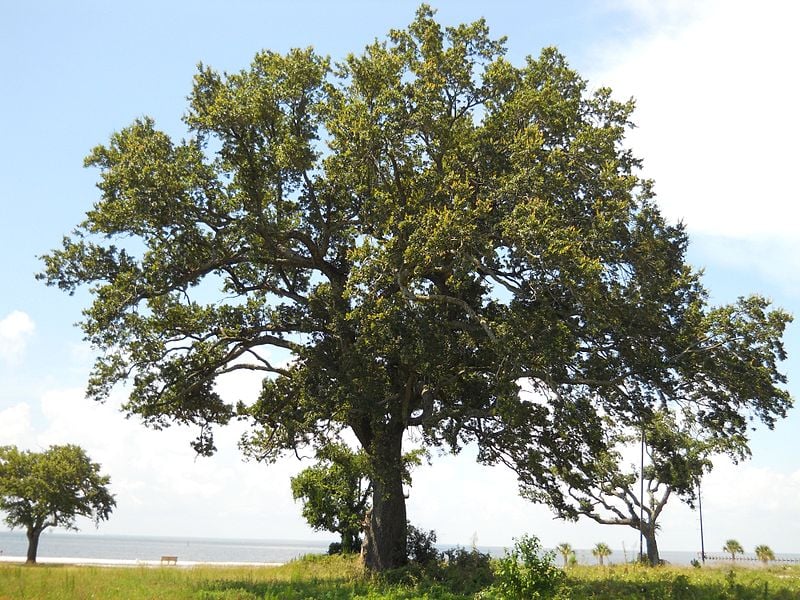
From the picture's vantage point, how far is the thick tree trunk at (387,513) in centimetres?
2445

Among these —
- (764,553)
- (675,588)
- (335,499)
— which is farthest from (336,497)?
(764,553)

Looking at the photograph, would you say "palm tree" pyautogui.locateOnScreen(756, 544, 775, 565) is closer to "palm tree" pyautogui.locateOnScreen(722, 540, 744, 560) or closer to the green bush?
"palm tree" pyautogui.locateOnScreen(722, 540, 744, 560)

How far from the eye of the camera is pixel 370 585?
22297 mm

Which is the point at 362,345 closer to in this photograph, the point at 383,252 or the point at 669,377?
the point at 383,252

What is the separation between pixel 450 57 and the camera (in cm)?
2278

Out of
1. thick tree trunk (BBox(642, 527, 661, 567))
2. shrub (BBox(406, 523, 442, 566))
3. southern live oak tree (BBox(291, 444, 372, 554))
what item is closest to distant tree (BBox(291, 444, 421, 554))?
southern live oak tree (BBox(291, 444, 372, 554))

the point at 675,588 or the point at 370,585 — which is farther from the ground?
the point at 675,588

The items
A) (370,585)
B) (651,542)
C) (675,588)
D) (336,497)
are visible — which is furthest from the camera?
(651,542)

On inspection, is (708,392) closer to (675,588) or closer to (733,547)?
(675,588)

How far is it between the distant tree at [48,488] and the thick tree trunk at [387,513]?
3639 centimetres

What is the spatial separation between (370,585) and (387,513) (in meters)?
3.90

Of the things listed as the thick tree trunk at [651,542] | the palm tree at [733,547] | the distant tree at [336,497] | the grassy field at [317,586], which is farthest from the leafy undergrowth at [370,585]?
the palm tree at [733,547]

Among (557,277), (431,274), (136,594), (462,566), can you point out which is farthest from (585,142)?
(136,594)

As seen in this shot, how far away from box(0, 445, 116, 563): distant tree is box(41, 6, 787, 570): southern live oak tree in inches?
1288
